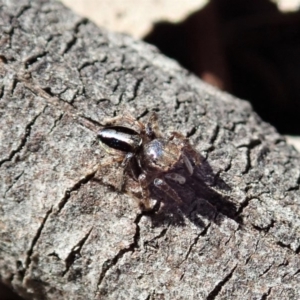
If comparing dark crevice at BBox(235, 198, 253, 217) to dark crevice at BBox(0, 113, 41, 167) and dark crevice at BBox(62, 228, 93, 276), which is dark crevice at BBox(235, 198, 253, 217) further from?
dark crevice at BBox(0, 113, 41, 167)

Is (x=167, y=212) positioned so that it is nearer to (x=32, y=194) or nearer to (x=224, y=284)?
(x=224, y=284)

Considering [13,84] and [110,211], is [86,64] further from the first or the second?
[110,211]

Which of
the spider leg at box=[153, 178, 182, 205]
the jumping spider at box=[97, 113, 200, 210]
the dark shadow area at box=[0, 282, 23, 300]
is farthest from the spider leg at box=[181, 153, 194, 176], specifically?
the dark shadow area at box=[0, 282, 23, 300]

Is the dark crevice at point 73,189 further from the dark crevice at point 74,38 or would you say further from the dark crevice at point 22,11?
the dark crevice at point 22,11

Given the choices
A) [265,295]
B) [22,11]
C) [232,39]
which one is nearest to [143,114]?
[22,11]

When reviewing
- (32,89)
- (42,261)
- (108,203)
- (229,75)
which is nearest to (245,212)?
(108,203)

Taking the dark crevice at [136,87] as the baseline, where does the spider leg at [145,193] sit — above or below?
below

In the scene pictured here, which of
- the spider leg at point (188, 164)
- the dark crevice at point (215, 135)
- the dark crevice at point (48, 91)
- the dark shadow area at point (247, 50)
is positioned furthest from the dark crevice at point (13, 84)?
the dark shadow area at point (247, 50)
